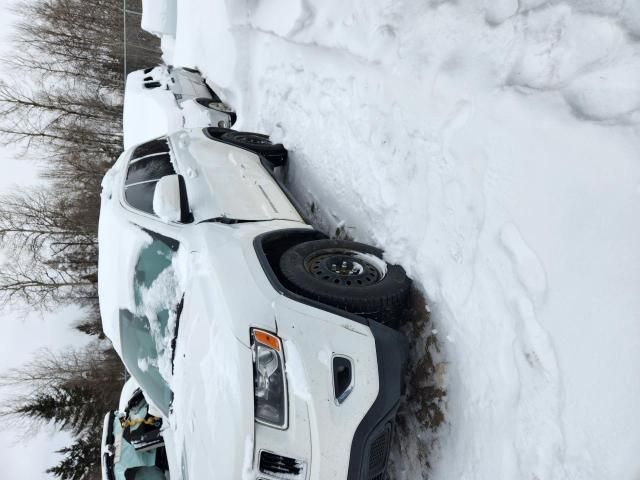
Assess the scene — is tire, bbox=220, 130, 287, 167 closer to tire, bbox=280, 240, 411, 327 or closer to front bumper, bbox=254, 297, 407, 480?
tire, bbox=280, 240, 411, 327

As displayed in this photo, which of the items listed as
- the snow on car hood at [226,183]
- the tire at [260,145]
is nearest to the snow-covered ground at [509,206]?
the snow on car hood at [226,183]

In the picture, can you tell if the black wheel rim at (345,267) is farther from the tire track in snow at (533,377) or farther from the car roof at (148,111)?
the car roof at (148,111)

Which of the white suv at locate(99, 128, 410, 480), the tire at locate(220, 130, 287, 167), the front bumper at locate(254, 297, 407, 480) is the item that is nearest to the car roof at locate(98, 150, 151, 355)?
the white suv at locate(99, 128, 410, 480)

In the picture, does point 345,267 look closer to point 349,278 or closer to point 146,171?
point 349,278

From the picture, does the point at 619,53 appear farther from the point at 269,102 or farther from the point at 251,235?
the point at 269,102

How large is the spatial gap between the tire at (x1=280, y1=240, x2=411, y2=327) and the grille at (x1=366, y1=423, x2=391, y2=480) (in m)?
0.65

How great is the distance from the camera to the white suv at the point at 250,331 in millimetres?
2092

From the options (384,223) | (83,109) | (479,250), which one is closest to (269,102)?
(384,223)

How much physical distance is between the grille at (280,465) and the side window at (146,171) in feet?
5.94

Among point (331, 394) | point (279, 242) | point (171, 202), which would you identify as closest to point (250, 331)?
point (331, 394)

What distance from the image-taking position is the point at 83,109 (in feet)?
40.4

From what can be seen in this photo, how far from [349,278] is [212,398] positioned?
1069 millimetres

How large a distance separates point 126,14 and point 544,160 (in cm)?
1223

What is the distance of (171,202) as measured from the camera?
2.80m
